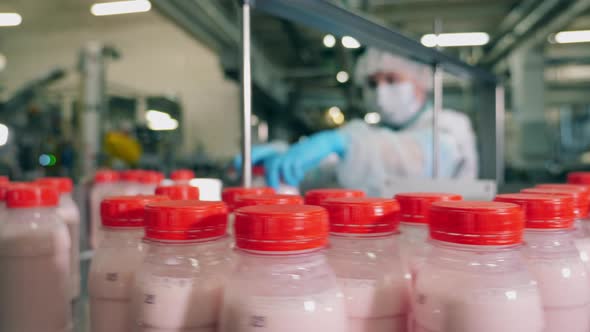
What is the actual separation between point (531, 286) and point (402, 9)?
11.7 feet

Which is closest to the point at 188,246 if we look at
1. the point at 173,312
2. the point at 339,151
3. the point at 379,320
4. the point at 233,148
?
the point at 173,312

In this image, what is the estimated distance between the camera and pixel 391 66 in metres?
2.53

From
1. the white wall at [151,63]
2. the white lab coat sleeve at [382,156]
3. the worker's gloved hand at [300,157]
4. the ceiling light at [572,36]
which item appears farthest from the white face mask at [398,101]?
the white wall at [151,63]

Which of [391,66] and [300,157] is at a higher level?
[391,66]

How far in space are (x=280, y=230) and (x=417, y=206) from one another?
0.74 ft

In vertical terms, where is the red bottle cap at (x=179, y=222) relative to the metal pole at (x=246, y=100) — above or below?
below

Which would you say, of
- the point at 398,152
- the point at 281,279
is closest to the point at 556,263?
the point at 281,279

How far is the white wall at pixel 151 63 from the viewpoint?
636 cm

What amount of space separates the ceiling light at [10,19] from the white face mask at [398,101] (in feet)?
18.1

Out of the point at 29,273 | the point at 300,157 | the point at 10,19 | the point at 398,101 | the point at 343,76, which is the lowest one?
the point at 29,273

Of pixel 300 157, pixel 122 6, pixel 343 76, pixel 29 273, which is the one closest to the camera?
pixel 29 273

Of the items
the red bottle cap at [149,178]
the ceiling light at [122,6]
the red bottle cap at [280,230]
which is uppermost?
the ceiling light at [122,6]

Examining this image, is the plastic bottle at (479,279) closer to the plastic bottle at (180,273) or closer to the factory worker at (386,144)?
the plastic bottle at (180,273)

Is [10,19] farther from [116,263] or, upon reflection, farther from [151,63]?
[116,263]
